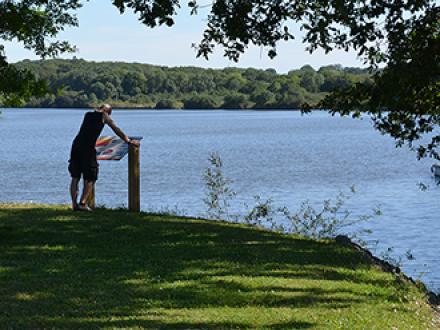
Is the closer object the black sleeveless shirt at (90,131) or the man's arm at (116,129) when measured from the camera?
the man's arm at (116,129)

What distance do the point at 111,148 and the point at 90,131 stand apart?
104cm

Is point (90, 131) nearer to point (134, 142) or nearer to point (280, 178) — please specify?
point (134, 142)

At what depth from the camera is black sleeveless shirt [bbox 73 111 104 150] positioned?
13.2 m

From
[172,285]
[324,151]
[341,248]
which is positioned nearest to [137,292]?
[172,285]

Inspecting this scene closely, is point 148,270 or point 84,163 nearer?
point 148,270

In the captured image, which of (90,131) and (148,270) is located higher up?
(90,131)

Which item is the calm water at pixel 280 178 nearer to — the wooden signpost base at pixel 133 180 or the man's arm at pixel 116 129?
the wooden signpost base at pixel 133 180

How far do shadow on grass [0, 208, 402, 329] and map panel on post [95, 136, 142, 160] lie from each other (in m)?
1.25

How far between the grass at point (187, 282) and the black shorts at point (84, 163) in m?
1.12

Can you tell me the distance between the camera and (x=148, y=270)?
9008 mm

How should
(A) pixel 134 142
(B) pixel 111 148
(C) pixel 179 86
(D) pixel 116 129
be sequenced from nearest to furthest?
1. (D) pixel 116 129
2. (A) pixel 134 142
3. (B) pixel 111 148
4. (C) pixel 179 86

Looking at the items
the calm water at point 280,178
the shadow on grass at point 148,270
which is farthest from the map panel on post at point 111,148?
the calm water at point 280,178

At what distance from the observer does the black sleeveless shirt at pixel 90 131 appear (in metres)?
13.2

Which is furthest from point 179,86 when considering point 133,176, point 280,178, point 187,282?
point 187,282
